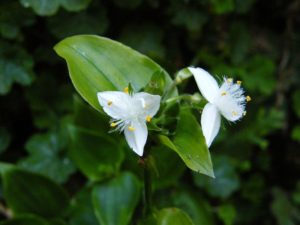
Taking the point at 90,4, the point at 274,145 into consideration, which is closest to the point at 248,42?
the point at 274,145

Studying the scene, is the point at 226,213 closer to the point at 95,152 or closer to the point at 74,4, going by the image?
the point at 95,152

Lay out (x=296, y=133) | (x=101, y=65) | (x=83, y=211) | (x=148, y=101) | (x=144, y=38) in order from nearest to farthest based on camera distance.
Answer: (x=148, y=101) < (x=101, y=65) < (x=83, y=211) < (x=144, y=38) < (x=296, y=133)

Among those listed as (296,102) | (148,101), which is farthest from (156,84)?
(296,102)

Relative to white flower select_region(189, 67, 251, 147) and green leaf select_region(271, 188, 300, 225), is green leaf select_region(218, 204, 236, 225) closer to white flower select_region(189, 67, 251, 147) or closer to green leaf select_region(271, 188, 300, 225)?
green leaf select_region(271, 188, 300, 225)

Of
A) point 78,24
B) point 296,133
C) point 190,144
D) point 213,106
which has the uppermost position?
point 213,106

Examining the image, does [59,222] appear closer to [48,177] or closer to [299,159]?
[48,177]

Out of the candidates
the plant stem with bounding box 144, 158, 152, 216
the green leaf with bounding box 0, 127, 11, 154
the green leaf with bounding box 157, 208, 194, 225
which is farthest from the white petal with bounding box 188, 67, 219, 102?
the green leaf with bounding box 0, 127, 11, 154
